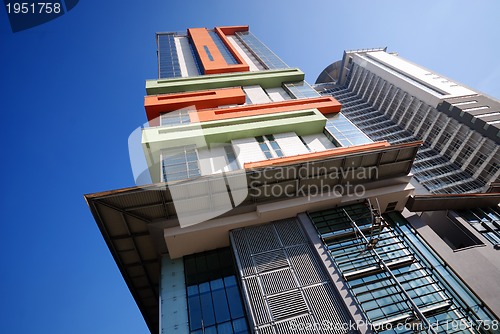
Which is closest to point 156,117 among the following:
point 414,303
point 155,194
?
point 155,194

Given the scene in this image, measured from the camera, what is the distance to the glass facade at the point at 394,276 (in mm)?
13102

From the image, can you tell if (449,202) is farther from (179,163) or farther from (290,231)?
(179,163)

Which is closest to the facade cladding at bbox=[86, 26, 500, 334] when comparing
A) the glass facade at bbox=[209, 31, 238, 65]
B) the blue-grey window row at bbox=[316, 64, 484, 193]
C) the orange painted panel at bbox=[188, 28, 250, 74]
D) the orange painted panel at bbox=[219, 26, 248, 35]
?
the orange painted panel at bbox=[188, 28, 250, 74]

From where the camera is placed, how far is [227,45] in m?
45.2

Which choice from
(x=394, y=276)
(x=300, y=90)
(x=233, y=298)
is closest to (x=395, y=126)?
(x=300, y=90)

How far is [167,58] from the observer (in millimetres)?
42375

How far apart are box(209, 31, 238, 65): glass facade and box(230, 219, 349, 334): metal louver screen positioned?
28.6m

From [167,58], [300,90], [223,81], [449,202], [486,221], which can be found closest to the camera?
[486,221]

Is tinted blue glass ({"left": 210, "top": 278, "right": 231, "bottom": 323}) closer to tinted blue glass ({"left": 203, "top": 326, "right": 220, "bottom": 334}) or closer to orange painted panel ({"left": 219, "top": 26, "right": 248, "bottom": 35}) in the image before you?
tinted blue glass ({"left": 203, "top": 326, "right": 220, "bottom": 334})

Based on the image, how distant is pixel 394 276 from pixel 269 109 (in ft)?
50.9

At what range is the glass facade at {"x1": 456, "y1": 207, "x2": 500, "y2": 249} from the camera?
63.2 ft

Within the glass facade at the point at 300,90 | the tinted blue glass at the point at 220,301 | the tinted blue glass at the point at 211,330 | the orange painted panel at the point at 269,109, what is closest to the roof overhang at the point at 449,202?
the orange painted panel at the point at 269,109

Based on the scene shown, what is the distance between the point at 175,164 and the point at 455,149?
53627mm

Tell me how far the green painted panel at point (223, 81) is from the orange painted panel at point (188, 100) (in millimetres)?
2313
